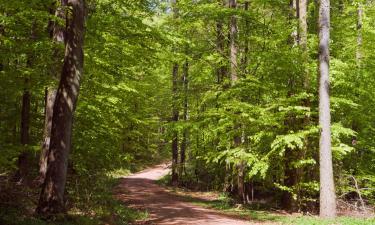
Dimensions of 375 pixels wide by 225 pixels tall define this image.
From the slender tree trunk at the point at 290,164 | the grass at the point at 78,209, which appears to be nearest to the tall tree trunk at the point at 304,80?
the slender tree trunk at the point at 290,164

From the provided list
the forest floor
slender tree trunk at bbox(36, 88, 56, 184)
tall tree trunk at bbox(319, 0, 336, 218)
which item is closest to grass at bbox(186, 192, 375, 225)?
the forest floor

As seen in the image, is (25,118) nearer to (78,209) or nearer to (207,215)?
(78,209)

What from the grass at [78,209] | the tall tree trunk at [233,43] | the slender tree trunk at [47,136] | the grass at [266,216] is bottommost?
the grass at [266,216]

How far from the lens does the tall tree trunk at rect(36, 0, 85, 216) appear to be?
9.66m

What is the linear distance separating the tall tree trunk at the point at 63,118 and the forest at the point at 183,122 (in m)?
0.02

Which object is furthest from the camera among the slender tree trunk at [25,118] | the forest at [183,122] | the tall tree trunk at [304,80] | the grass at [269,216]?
the tall tree trunk at [304,80]

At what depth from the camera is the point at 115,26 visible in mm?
13508

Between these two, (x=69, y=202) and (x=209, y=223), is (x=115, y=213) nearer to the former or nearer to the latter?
(x=69, y=202)

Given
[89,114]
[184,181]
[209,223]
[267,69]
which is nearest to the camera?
[209,223]

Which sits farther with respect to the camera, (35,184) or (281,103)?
(281,103)

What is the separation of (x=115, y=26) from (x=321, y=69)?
7.29m

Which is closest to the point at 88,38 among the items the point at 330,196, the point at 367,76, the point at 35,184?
the point at 35,184

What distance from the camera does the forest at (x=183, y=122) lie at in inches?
405

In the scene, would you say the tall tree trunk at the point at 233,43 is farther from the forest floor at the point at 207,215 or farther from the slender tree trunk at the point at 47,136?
the slender tree trunk at the point at 47,136
